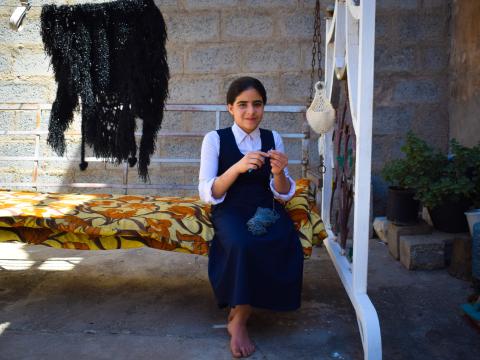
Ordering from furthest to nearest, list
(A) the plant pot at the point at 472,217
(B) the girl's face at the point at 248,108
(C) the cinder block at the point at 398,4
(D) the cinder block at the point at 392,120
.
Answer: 1. (D) the cinder block at the point at 392,120
2. (C) the cinder block at the point at 398,4
3. (A) the plant pot at the point at 472,217
4. (B) the girl's face at the point at 248,108

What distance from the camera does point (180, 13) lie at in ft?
13.4

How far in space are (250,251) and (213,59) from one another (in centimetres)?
243

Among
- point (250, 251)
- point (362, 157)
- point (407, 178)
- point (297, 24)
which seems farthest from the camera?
point (297, 24)

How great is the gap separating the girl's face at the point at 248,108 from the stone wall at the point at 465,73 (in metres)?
1.88

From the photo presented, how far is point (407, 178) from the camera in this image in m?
3.21

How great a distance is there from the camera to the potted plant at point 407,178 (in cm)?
321

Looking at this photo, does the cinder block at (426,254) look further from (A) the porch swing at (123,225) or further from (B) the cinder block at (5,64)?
(B) the cinder block at (5,64)

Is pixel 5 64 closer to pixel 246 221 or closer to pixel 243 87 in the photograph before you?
pixel 243 87

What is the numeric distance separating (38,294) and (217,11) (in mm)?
2522

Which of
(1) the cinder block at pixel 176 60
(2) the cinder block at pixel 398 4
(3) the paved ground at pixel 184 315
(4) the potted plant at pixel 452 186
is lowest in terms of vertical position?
(3) the paved ground at pixel 184 315

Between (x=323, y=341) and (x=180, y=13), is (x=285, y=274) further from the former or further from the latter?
(x=180, y=13)

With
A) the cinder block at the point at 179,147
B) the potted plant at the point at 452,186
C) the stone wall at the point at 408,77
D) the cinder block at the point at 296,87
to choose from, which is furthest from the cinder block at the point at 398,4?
the cinder block at the point at 179,147

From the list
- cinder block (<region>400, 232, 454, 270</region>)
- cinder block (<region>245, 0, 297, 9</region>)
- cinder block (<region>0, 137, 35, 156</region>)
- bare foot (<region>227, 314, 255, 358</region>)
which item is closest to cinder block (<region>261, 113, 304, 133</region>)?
cinder block (<region>245, 0, 297, 9</region>)

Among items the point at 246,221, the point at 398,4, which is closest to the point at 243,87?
the point at 246,221
